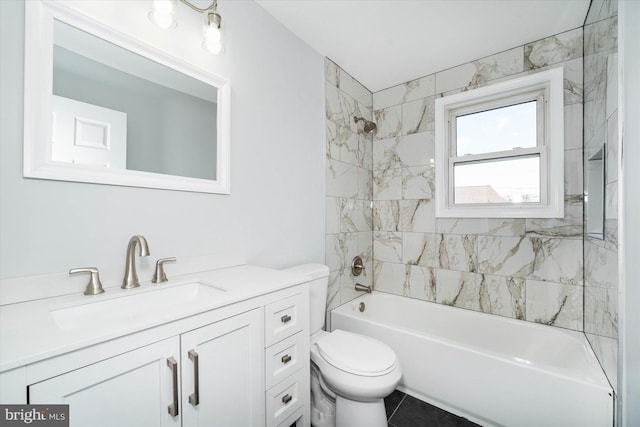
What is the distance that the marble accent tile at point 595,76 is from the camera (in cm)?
138

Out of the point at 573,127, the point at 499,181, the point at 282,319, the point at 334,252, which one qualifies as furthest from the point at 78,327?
the point at 573,127

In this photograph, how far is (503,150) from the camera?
222 cm

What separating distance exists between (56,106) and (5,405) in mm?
921

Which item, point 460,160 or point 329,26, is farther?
point 460,160

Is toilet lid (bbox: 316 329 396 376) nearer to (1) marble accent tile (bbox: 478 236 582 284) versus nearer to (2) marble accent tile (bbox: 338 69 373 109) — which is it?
(1) marble accent tile (bbox: 478 236 582 284)

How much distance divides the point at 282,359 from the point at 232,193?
0.88m

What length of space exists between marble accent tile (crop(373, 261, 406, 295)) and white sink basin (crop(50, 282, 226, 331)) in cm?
191

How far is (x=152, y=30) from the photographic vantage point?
47.4 inches

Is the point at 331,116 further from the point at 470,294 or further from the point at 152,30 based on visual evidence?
the point at 470,294

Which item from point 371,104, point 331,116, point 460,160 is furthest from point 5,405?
point 371,104

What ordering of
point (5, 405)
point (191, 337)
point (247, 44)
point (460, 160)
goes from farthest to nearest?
1. point (460, 160)
2. point (247, 44)
3. point (191, 337)
4. point (5, 405)

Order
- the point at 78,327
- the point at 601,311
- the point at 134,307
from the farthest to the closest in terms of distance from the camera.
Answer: the point at 601,311
the point at 134,307
the point at 78,327

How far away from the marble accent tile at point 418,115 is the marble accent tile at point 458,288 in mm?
1313

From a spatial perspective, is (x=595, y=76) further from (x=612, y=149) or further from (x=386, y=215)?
(x=386, y=215)
